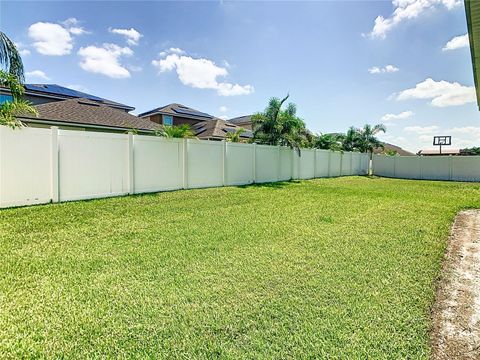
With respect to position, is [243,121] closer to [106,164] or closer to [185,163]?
[185,163]

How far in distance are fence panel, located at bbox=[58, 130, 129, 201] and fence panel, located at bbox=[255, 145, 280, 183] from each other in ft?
23.5

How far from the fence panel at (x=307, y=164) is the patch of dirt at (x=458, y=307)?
13198 mm

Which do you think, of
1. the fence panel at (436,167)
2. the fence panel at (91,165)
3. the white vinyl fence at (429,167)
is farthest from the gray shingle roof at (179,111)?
the fence panel at (436,167)

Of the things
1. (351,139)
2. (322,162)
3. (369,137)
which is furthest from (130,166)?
(369,137)

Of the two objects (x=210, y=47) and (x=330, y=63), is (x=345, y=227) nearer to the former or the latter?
(x=330, y=63)

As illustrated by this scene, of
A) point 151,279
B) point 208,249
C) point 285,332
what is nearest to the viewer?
point 285,332

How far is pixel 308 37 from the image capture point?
482 inches

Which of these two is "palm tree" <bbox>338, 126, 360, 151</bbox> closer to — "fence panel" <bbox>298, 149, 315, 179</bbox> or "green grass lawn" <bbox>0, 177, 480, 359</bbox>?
"fence panel" <bbox>298, 149, 315, 179</bbox>

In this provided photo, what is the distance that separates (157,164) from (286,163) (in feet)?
29.3

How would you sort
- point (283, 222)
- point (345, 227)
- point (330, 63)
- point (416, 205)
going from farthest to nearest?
point (330, 63) < point (416, 205) < point (283, 222) < point (345, 227)

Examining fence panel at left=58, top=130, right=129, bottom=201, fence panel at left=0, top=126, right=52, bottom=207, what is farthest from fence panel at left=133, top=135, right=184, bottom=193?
fence panel at left=0, top=126, right=52, bottom=207

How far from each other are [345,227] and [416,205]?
15.0 feet

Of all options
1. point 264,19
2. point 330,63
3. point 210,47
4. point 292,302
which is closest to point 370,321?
point 292,302

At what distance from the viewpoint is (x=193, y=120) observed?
28.7 meters
